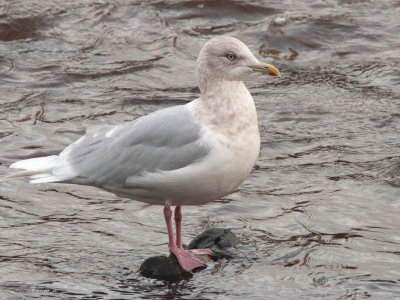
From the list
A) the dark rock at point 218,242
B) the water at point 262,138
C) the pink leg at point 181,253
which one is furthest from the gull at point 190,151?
the water at point 262,138

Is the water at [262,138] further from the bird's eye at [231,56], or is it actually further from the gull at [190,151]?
the bird's eye at [231,56]

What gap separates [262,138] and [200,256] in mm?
2660

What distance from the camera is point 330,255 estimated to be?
18.1 ft

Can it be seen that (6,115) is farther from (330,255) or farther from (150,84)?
(330,255)

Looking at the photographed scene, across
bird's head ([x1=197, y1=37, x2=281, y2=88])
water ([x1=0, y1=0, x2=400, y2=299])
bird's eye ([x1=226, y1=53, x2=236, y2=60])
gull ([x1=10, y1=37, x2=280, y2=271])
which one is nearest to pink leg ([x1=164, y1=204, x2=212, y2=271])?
gull ([x1=10, y1=37, x2=280, y2=271])

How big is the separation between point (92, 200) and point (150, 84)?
2936 millimetres

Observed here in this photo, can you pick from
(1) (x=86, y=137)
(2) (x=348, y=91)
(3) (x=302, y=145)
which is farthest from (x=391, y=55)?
(1) (x=86, y=137)

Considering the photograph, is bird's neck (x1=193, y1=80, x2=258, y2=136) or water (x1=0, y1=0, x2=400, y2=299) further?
water (x1=0, y1=0, x2=400, y2=299)

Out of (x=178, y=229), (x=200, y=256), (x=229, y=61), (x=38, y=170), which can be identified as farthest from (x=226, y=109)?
(x=38, y=170)

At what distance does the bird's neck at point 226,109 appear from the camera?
512 cm

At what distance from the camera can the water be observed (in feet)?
17.2

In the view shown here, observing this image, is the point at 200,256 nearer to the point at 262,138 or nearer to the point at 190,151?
the point at 190,151

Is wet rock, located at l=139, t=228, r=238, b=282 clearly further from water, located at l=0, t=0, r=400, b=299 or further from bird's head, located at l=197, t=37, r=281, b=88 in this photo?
bird's head, located at l=197, t=37, r=281, b=88

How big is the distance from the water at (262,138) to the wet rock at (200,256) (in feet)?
0.27
